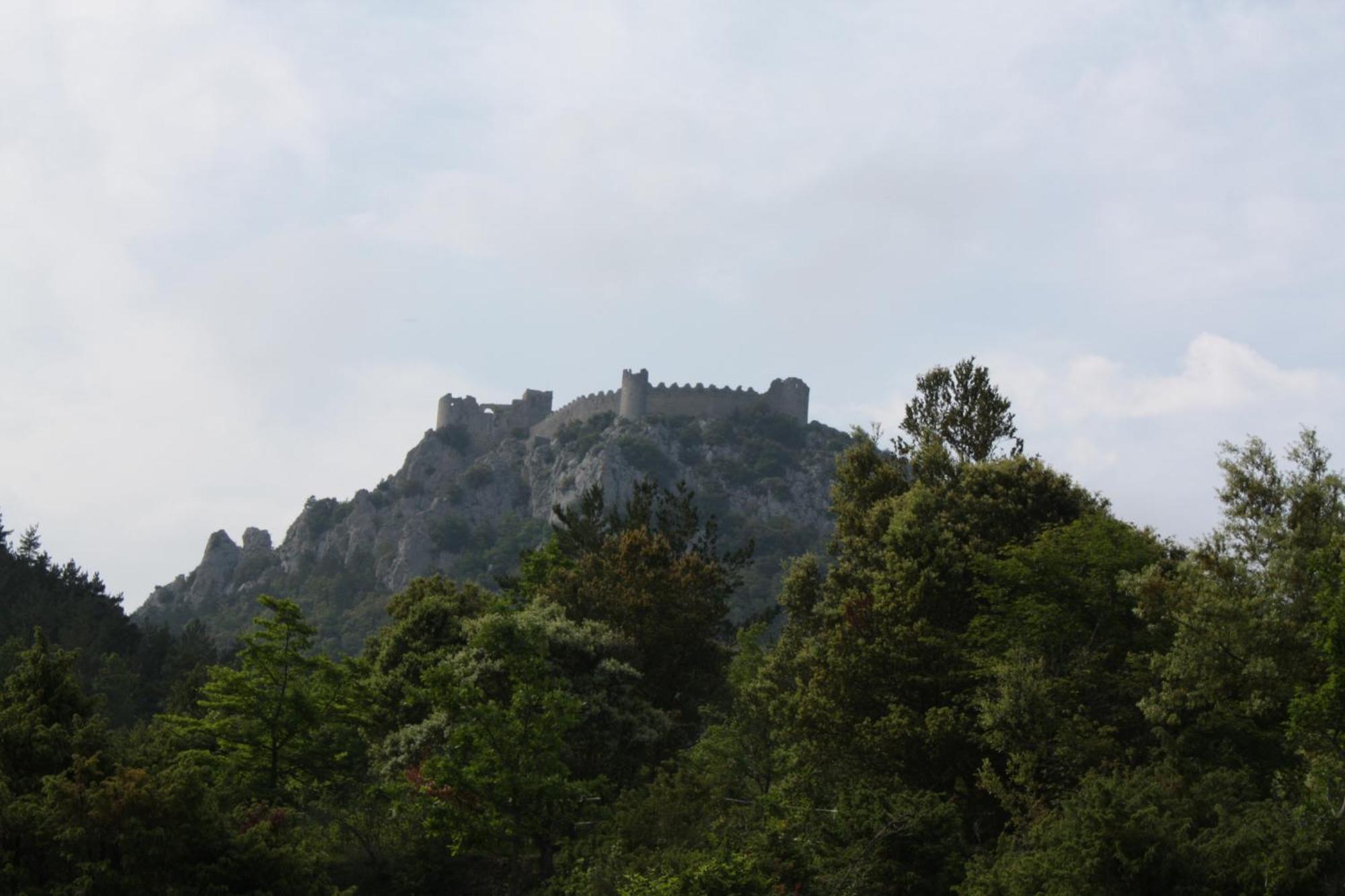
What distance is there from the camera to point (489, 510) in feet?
380

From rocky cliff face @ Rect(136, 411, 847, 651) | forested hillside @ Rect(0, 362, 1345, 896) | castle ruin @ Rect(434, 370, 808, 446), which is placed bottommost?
forested hillside @ Rect(0, 362, 1345, 896)

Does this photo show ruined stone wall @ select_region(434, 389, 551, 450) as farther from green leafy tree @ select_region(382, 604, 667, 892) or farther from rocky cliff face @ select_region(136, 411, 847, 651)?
green leafy tree @ select_region(382, 604, 667, 892)

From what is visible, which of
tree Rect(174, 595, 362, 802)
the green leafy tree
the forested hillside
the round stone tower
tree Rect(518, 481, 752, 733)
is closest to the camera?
the forested hillside

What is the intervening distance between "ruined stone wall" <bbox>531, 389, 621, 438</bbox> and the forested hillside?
86639 millimetres

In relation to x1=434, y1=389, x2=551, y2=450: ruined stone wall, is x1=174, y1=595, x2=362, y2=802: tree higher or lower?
lower

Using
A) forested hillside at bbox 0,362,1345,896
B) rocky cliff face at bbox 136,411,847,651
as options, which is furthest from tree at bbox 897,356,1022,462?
rocky cliff face at bbox 136,411,847,651

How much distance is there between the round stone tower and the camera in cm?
11988

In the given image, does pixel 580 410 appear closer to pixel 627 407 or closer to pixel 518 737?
pixel 627 407

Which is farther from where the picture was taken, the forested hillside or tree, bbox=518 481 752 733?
tree, bbox=518 481 752 733

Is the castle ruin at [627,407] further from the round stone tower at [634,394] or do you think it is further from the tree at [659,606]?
the tree at [659,606]

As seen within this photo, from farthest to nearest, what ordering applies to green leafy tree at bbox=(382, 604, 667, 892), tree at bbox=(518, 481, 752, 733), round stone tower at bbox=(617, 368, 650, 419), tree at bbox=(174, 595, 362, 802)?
round stone tower at bbox=(617, 368, 650, 419) < tree at bbox=(518, 481, 752, 733) < tree at bbox=(174, 595, 362, 802) < green leafy tree at bbox=(382, 604, 667, 892)

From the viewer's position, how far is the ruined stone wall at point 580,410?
122 metres

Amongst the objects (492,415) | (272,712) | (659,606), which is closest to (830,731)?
(659,606)

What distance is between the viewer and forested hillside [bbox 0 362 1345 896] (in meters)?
17.1
